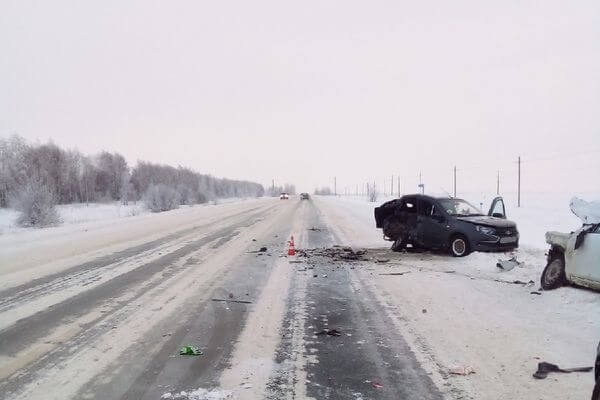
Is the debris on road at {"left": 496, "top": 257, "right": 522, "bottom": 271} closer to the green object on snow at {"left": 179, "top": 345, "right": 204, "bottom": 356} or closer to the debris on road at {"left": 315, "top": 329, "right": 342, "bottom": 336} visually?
the debris on road at {"left": 315, "top": 329, "right": 342, "bottom": 336}

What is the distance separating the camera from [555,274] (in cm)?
840

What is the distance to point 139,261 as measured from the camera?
476 inches

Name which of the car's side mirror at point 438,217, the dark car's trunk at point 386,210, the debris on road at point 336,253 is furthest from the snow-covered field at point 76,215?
the car's side mirror at point 438,217

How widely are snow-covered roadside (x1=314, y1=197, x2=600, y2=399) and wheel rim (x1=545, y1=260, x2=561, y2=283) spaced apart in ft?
0.92

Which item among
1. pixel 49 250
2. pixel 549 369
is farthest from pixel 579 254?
pixel 49 250

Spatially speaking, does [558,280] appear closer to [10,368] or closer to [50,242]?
[10,368]

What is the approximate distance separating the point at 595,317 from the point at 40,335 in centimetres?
703

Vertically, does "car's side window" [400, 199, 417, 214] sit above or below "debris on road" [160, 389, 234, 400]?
above

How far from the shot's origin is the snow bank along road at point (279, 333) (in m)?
4.34

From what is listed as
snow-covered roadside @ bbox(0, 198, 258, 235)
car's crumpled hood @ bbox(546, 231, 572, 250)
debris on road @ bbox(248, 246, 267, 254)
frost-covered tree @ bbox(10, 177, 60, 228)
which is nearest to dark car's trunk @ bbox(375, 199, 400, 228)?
debris on road @ bbox(248, 246, 267, 254)

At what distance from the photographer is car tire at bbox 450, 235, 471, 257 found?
12.5 metres

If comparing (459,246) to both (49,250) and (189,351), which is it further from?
(49,250)

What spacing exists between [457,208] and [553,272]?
557 cm

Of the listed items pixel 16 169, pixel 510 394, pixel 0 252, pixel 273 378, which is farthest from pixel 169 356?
pixel 16 169
